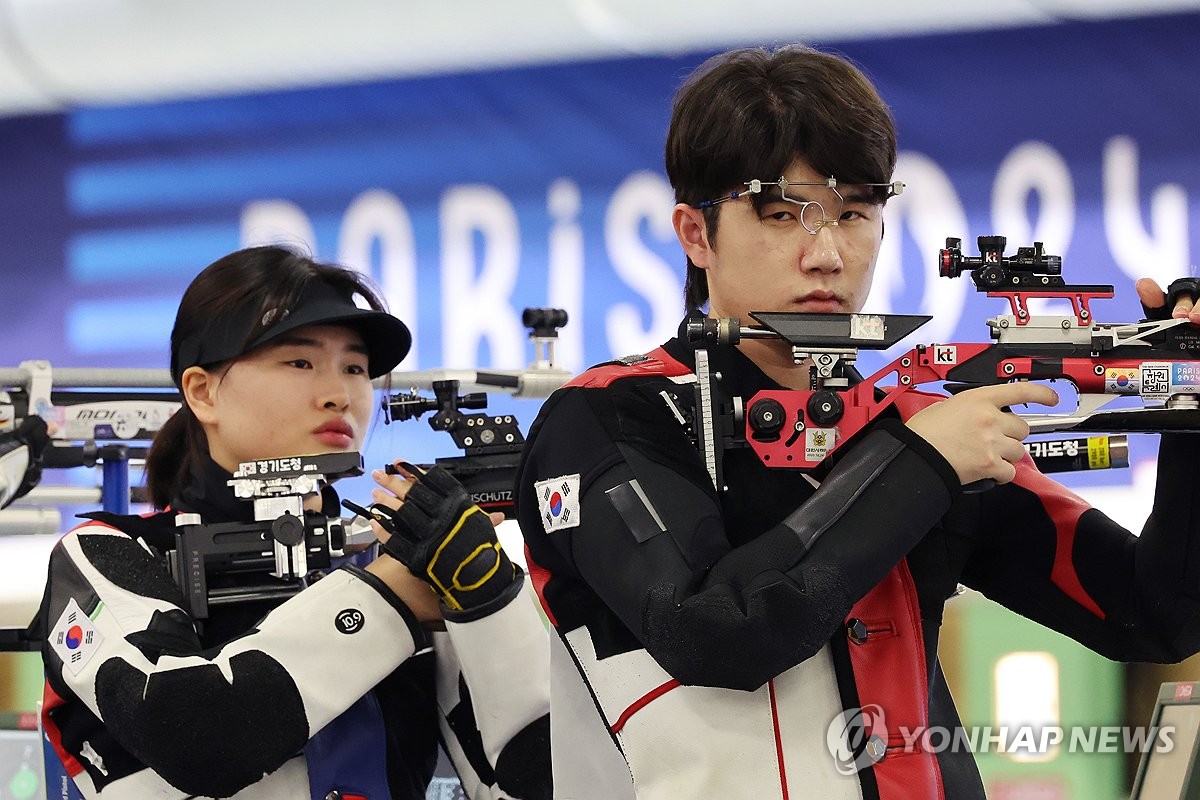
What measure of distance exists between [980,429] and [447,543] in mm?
568

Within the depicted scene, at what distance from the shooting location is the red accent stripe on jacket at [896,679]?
115 centimetres

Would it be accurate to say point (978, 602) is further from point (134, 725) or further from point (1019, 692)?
point (134, 725)

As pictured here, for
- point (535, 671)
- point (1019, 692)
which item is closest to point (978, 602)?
point (1019, 692)

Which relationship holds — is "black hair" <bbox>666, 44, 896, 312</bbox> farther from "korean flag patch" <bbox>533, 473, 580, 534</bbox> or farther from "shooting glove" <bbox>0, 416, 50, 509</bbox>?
"shooting glove" <bbox>0, 416, 50, 509</bbox>

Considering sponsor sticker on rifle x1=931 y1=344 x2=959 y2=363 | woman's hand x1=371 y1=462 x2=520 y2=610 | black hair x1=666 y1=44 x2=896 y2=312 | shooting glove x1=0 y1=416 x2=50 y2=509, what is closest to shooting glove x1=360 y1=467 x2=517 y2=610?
woman's hand x1=371 y1=462 x2=520 y2=610

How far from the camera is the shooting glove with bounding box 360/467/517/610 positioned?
4.82 feet

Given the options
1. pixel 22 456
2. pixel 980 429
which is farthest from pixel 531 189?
pixel 980 429

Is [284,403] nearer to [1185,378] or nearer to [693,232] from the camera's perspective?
[693,232]

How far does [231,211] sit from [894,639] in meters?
2.64

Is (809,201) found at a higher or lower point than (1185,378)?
higher

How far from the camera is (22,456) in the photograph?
2350mm

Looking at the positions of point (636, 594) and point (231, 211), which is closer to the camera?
point (636, 594)

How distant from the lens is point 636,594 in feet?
3.57

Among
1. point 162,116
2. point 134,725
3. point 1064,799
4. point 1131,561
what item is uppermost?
point 162,116
